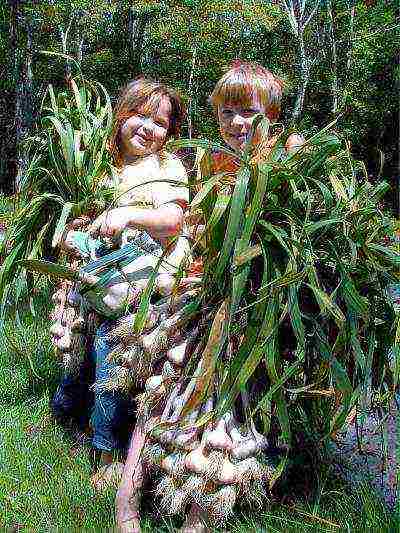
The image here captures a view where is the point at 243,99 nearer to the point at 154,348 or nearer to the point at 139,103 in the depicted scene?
the point at 139,103

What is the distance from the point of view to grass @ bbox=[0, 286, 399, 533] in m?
1.99

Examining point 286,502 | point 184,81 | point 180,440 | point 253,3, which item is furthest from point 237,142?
point 253,3

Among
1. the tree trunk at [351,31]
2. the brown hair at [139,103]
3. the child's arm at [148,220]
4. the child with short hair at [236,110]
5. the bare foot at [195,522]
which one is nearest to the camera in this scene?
the bare foot at [195,522]

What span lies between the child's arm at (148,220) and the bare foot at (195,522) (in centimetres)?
75

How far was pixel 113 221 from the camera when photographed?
2.15m

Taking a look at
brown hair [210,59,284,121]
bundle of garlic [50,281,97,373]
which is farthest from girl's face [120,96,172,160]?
bundle of garlic [50,281,97,373]

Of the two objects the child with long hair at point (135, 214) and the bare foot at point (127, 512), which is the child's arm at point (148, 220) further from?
the bare foot at point (127, 512)

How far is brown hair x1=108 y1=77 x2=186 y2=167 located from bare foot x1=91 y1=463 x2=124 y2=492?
3.24ft

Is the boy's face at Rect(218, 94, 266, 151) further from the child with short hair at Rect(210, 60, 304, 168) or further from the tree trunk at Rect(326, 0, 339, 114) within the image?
the tree trunk at Rect(326, 0, 339, 114)

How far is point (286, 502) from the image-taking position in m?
2.16

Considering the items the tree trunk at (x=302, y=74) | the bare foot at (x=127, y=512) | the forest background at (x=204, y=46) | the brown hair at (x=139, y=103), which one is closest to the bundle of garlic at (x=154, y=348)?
the bare foot at (x=127, y=512)

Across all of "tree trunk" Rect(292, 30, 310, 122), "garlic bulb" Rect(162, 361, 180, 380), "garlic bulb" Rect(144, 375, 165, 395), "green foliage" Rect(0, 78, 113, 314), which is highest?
"green foliage" Rect(0, 78, 113, 314)

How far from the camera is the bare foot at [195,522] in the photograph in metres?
1.91

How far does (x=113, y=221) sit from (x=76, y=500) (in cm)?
80
